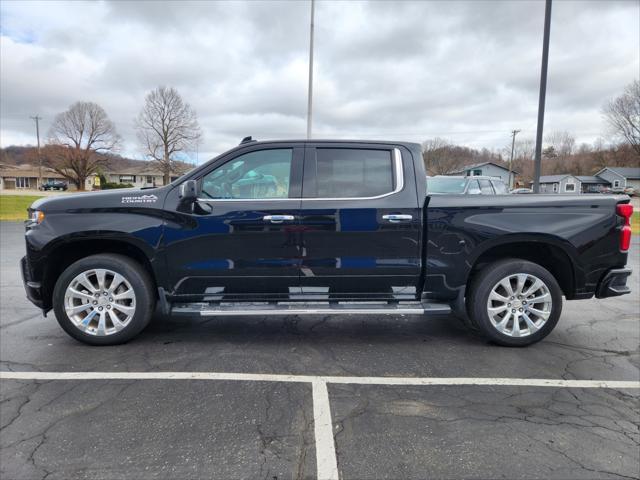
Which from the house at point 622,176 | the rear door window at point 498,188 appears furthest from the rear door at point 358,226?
the house at point 622,176

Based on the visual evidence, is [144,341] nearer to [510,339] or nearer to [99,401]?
[99,401]

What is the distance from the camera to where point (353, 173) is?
4.25m

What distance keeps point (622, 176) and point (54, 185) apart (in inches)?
3491

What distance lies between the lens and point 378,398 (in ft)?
10.5

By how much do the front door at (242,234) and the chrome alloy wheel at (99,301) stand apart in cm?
49

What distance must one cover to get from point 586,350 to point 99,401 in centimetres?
430

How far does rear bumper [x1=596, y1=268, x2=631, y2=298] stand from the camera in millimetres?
4195

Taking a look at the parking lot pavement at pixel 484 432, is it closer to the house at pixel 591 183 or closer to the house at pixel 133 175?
the house at pixel 133 175

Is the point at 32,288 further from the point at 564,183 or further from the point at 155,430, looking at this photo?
the point at 564,183

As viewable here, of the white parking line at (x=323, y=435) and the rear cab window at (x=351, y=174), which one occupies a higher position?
the rear cab window at (x=351, y=174)

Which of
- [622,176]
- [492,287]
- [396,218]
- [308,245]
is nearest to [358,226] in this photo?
[396,218]

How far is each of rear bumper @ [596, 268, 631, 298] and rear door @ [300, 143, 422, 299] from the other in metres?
1.80

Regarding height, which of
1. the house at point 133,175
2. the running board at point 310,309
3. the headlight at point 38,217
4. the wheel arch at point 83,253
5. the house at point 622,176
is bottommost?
the running board at point 310,309

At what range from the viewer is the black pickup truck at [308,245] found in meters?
4.06
